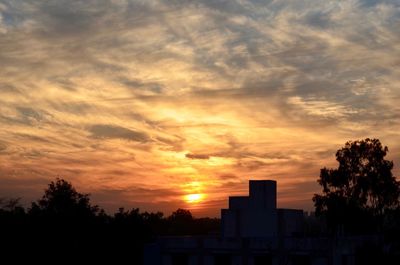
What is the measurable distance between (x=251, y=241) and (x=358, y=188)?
30.3m

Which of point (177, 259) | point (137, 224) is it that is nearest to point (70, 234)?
point (137, 224)

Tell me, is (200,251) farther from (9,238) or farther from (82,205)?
(82,205)

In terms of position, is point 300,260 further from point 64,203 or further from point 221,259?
point 64,203

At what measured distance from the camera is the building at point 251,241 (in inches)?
2238

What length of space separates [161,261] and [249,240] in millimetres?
10823

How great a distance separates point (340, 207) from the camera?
83.1m

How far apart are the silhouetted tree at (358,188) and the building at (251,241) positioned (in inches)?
692

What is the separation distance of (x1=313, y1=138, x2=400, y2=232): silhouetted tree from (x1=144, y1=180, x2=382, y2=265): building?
1759 cm

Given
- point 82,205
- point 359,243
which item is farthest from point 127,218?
point 359,243

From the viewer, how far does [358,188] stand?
84.2 metres

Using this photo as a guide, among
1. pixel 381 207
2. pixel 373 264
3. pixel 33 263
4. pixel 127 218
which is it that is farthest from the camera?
pixel 127 218

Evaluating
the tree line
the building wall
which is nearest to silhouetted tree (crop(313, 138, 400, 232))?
the tree line

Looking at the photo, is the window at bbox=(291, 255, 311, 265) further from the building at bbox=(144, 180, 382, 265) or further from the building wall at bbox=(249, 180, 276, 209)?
the building wall at bbox=(249, 180, 276, 209)

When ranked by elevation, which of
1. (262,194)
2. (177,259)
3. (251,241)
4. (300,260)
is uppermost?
(262,194)
